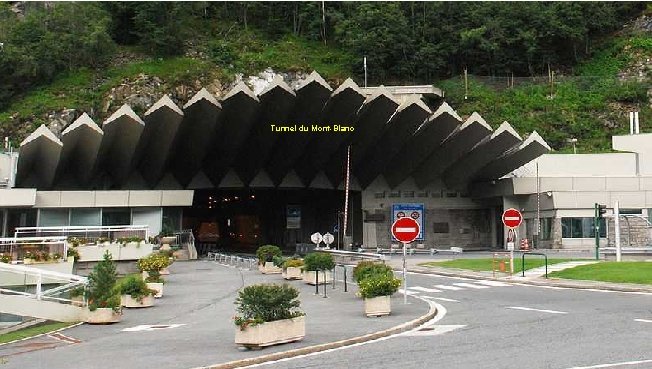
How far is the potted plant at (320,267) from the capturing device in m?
25.8

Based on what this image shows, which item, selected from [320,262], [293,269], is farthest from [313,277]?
[293,269]

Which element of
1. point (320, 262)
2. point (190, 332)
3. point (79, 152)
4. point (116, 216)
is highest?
point (79, 152)

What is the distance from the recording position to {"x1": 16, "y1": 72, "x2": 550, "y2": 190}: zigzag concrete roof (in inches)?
1876

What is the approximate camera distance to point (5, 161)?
50312 mm

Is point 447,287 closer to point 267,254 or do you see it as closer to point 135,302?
point 267,254

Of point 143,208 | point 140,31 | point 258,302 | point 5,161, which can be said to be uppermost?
point 140,31

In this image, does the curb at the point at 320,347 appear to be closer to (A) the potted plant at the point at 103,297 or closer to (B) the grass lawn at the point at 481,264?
(A) the potted plant at the point at 103,297

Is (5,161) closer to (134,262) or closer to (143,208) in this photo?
(143,208)

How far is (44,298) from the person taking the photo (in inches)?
843

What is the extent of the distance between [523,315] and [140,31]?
85.5 m

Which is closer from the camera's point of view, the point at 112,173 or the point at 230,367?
the point at 230,367

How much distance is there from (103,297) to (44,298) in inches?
91.6

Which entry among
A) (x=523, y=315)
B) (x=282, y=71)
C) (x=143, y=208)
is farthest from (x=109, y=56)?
(x=523, y=315)

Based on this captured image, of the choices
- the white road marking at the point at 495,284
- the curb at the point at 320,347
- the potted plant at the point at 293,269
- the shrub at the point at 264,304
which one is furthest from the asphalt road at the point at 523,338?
the potted plant at the point at 293,269
